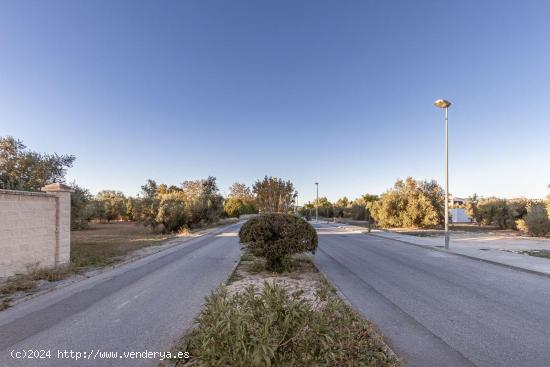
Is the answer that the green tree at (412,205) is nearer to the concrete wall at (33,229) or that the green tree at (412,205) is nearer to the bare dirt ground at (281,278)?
the bare dirt ground at (281,278)

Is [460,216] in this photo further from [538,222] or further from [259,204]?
[259,204]

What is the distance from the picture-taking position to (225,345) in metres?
2.45

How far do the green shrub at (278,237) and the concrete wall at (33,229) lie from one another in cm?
605

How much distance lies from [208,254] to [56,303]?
23.1 ft

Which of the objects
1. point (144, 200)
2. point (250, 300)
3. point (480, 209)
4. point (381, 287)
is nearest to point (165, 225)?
point (144, 200)

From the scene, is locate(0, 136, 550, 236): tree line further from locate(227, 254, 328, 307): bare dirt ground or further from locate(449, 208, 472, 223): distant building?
locate(227, 254, 328, 307): bare dirt ground

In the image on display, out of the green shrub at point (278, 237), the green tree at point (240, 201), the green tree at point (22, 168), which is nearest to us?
the green shrub at point (278, 237)

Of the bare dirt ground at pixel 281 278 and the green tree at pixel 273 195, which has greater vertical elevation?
the green tree at pixel 273 195

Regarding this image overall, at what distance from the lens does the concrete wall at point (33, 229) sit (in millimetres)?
7379

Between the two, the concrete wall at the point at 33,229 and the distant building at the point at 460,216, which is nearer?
the concrete wall at the point at 33,229

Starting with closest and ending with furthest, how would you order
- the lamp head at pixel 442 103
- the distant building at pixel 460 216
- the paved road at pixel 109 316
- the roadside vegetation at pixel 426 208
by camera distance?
the paved road at pixel 109 316 → the lamp head at pixel 442 103 → the roadside vegetation at pixel 426 208 → the distant building at pixel 460 216

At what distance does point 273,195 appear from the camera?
18.5 m

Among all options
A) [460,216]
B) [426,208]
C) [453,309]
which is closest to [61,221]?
[453,309]

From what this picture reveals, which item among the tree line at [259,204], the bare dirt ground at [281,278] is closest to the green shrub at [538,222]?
the tree line at [259,204]
